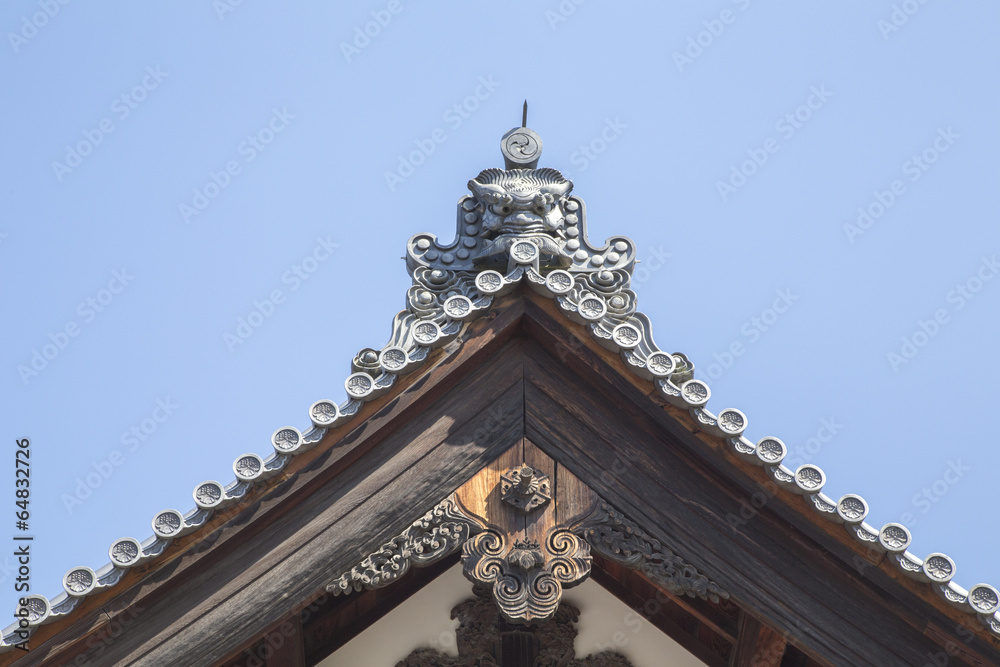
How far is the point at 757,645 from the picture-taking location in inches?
272

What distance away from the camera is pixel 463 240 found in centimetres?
686

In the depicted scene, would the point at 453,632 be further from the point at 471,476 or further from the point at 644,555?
the point at 644,555

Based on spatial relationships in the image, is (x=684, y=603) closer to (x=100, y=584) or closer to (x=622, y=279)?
(x=622, y=279)

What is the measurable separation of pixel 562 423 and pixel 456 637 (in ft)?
5.99

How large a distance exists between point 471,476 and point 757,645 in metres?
2.08

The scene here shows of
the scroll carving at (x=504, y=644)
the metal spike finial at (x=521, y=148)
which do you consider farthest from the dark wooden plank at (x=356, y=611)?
the metal spike finial at (x=521, y=148)

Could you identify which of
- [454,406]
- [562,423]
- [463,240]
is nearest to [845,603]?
[562,423]

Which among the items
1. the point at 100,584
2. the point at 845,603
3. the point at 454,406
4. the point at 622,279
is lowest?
the point at 100,584

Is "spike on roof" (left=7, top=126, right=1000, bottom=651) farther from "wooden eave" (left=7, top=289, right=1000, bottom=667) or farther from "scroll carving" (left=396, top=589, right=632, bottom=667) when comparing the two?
"scroll carving" (left=396, top=589, right=632, bottom=667)

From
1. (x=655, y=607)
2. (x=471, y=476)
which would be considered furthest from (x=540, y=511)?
(x=655, y=607)

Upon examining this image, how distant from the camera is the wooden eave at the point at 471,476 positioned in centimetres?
603

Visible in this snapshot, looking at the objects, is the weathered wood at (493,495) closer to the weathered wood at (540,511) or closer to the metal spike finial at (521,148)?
the weathered wood at (540,511)

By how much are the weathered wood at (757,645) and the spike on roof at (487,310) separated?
3.65 feet

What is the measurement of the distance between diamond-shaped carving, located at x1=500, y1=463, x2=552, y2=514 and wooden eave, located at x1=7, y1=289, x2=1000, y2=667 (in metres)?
0.20
